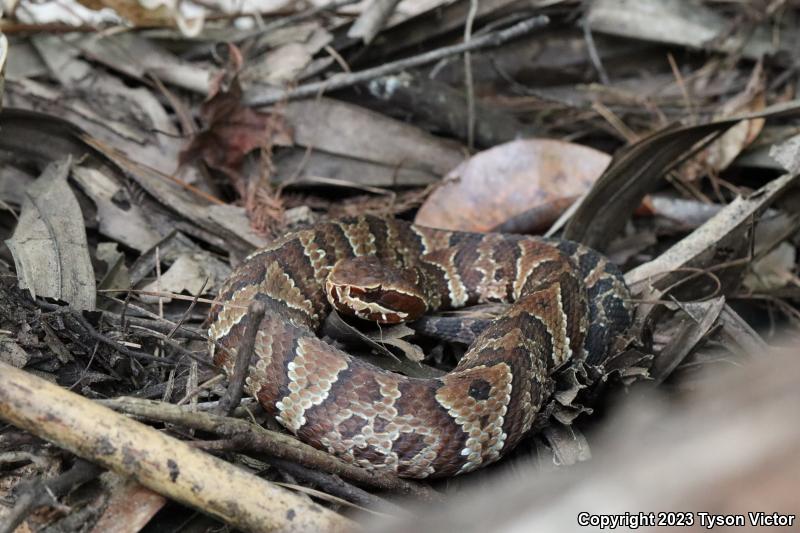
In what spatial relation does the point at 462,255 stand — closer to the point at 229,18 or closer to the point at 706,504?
the point at 229,18

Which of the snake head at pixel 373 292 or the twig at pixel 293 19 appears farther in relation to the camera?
the twig at pixel 293 19

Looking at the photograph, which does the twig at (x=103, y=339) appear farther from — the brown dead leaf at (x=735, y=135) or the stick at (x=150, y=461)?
the brown dead leaf at (x=735, y=135)

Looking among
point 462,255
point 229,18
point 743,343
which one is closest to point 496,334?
point 462,255

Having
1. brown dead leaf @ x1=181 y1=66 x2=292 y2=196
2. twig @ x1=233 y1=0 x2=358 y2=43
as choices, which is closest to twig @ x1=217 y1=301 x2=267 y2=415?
brown dead leaf @ x1=181 y1=66 x2=292 y2=196

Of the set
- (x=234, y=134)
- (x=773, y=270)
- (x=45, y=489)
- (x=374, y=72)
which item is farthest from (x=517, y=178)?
(x=45, y=489)

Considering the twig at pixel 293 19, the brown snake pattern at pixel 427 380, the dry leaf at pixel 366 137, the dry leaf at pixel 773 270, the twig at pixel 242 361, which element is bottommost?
the dry leaf at pixel 773 270

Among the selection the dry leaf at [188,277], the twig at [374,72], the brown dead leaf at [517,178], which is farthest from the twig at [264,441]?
the twig at [374,72]

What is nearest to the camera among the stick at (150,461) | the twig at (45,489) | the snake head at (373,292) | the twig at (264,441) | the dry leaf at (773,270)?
the twig at (45,489)
